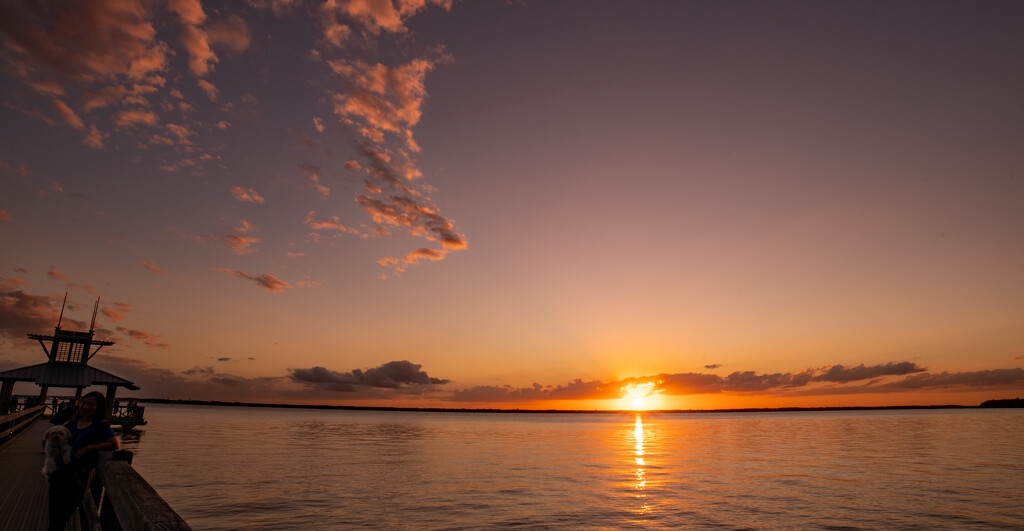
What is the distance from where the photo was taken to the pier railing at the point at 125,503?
374 centimetres

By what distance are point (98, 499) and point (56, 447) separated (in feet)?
2.90

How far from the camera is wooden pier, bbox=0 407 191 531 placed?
3.94 metres

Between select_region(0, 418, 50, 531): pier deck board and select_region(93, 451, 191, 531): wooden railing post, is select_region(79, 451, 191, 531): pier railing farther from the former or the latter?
select_region(0, 418, 50, 531): pier deck board

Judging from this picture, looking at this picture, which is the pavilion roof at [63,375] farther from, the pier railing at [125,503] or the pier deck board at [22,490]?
the pier railing at [125,503]

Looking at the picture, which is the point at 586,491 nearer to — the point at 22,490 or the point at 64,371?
the point at 22,490

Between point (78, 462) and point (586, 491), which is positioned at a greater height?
point (78, 462)

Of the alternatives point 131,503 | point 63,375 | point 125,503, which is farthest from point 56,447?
point 63,375

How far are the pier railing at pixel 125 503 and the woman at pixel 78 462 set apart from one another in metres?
0.17

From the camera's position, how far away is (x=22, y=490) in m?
12.2

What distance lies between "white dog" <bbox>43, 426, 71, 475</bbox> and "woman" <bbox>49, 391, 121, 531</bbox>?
0.21 ft

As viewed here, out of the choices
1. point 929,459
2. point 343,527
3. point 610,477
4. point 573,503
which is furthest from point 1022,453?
point 343,527

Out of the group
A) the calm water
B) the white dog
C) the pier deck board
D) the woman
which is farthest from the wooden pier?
A: the calm water

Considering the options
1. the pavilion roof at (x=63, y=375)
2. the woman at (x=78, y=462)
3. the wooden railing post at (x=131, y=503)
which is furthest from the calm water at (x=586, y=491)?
the wooden railing post at (x=131, y=503)

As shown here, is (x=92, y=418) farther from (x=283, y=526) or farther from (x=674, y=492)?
(x=674, y=492)
